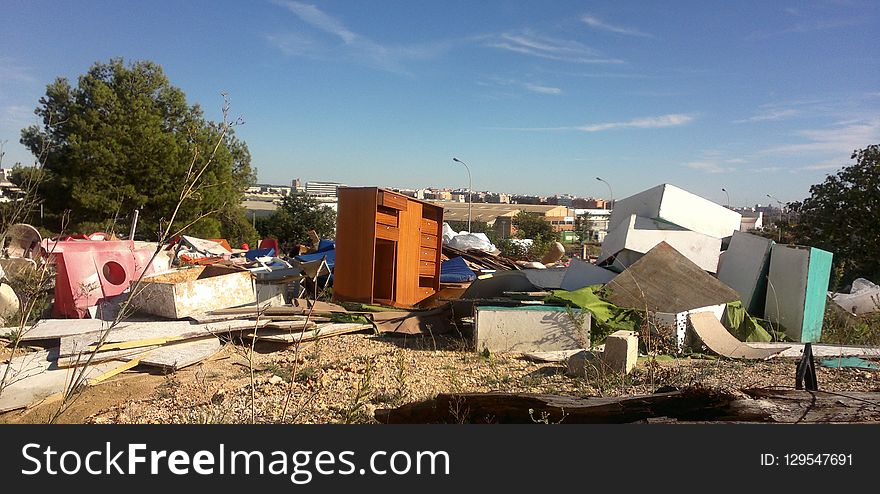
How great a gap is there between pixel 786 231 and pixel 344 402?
15.9m

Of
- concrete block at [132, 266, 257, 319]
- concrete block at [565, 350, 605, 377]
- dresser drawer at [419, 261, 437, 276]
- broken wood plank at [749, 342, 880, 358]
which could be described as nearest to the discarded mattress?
dresser drawer at [419, 261, 437, 276]

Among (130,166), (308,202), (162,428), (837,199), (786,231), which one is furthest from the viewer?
(308,202)

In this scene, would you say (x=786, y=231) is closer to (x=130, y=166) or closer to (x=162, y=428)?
(x=162, y=428)

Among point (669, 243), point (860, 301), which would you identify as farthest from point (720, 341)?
point (860, 301)

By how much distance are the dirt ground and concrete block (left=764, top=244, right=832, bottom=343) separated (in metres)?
1.78

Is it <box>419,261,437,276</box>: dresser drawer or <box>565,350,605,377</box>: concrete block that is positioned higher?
<box>419,261,437,276</box>: dresser drawer

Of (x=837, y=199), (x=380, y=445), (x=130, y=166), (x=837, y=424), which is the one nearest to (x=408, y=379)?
(x=380, y=445)

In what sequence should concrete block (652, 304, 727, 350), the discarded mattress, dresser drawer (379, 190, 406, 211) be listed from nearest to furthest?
concrete block (652, 304, 727, 350), dresser drawer (379, 190, 406, 211), the discarded mattress

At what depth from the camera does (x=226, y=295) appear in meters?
8.22

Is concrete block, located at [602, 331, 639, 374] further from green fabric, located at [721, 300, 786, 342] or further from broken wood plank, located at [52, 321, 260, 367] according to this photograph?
broken wood plank, located at [52, 321, 260, 367]

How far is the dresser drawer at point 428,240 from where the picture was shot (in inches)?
399

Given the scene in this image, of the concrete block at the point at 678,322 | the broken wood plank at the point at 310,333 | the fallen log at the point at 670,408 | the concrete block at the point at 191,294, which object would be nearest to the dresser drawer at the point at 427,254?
the broken wood plank at the point at 310,333

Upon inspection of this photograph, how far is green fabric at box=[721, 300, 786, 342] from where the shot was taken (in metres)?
7.53

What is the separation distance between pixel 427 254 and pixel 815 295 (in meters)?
5.76
